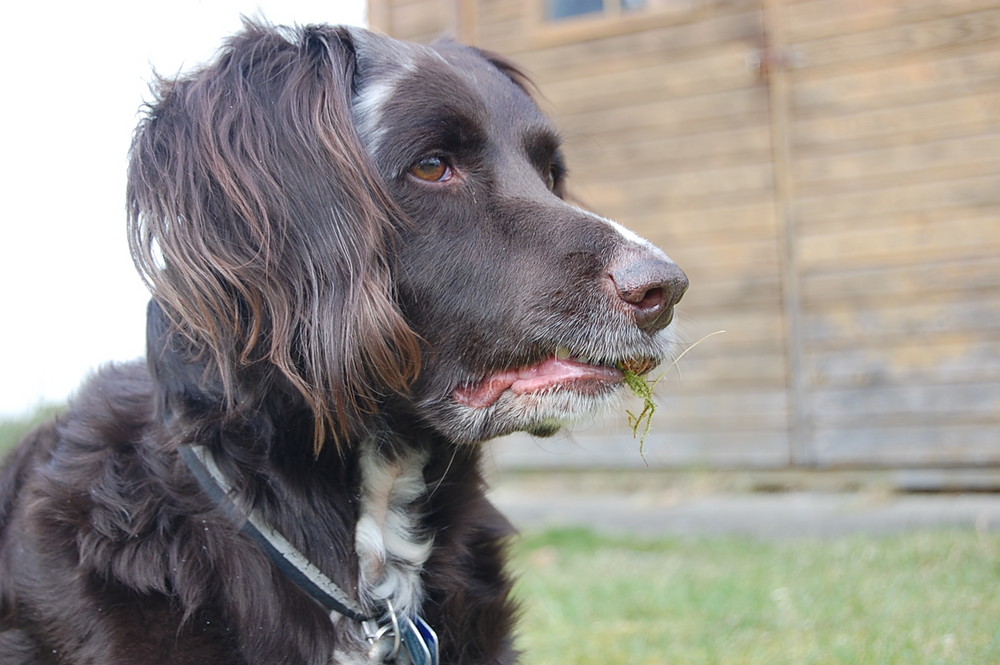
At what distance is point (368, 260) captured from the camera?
1.71 m

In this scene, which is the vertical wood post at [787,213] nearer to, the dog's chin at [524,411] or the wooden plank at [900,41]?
the wooden plank at [900,41]

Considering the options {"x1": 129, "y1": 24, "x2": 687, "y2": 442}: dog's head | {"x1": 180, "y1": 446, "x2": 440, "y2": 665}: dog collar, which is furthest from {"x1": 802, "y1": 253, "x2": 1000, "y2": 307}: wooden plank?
{"x1": 180, "y1": 446, "x2": 440, "y2": 665}: dog collar

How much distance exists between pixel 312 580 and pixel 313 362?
0.41 meters

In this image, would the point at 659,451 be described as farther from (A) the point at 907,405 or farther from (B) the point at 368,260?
(B) the point at 368,260

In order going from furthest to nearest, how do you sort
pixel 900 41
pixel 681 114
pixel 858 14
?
1. pixel 681 114
2. pixel 858 14
3. pixel 900 41

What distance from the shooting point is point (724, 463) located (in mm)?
6023

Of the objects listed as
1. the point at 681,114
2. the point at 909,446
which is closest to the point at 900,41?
the point at 681,114

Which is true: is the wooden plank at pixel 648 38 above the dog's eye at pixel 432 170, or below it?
below

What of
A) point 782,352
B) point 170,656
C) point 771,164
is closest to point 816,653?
point 170,656

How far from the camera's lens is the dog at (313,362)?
170 cm

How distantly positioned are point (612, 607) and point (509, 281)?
2.16 meters

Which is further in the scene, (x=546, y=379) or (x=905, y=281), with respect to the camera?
(x=905, y=281)

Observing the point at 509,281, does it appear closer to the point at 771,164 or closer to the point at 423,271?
the point at 423,271

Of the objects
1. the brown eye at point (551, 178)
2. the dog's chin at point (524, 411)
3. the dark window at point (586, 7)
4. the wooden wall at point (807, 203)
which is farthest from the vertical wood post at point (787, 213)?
the dog's chin at point (524, 411)
